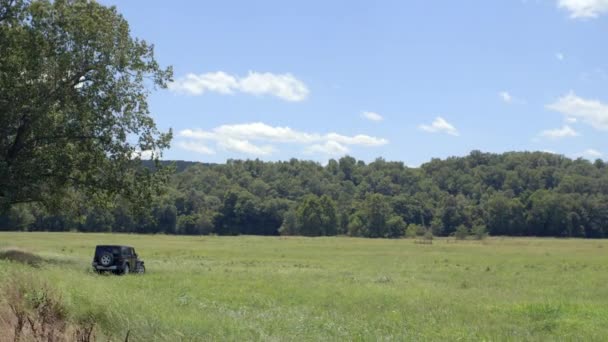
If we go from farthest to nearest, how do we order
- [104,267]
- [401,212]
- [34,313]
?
[401,212]
[104,267]
[34,313]

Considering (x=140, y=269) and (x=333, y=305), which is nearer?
(x=333, y=305)

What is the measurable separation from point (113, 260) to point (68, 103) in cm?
861

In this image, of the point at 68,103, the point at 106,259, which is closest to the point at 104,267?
the point at 106,259

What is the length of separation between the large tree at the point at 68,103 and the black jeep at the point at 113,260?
171 inches

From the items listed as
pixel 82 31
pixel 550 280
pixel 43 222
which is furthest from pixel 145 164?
pixel 43 222

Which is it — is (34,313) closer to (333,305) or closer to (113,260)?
(333,305)

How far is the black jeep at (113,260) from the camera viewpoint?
31359 mm

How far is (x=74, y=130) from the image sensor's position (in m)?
33.3

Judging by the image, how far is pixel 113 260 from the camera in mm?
31594

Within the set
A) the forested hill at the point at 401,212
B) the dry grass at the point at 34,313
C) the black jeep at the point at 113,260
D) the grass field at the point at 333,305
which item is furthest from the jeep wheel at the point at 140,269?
the forested hill at the point at 401,212

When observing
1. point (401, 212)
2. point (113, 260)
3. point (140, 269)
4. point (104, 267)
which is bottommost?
point (140, 269)

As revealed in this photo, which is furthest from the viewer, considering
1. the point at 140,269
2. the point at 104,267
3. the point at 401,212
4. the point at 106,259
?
the point at 401,212

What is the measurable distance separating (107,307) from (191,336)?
186cm

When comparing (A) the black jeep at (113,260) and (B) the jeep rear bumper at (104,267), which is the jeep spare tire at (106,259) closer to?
(A) the black jeep at (113,260)
